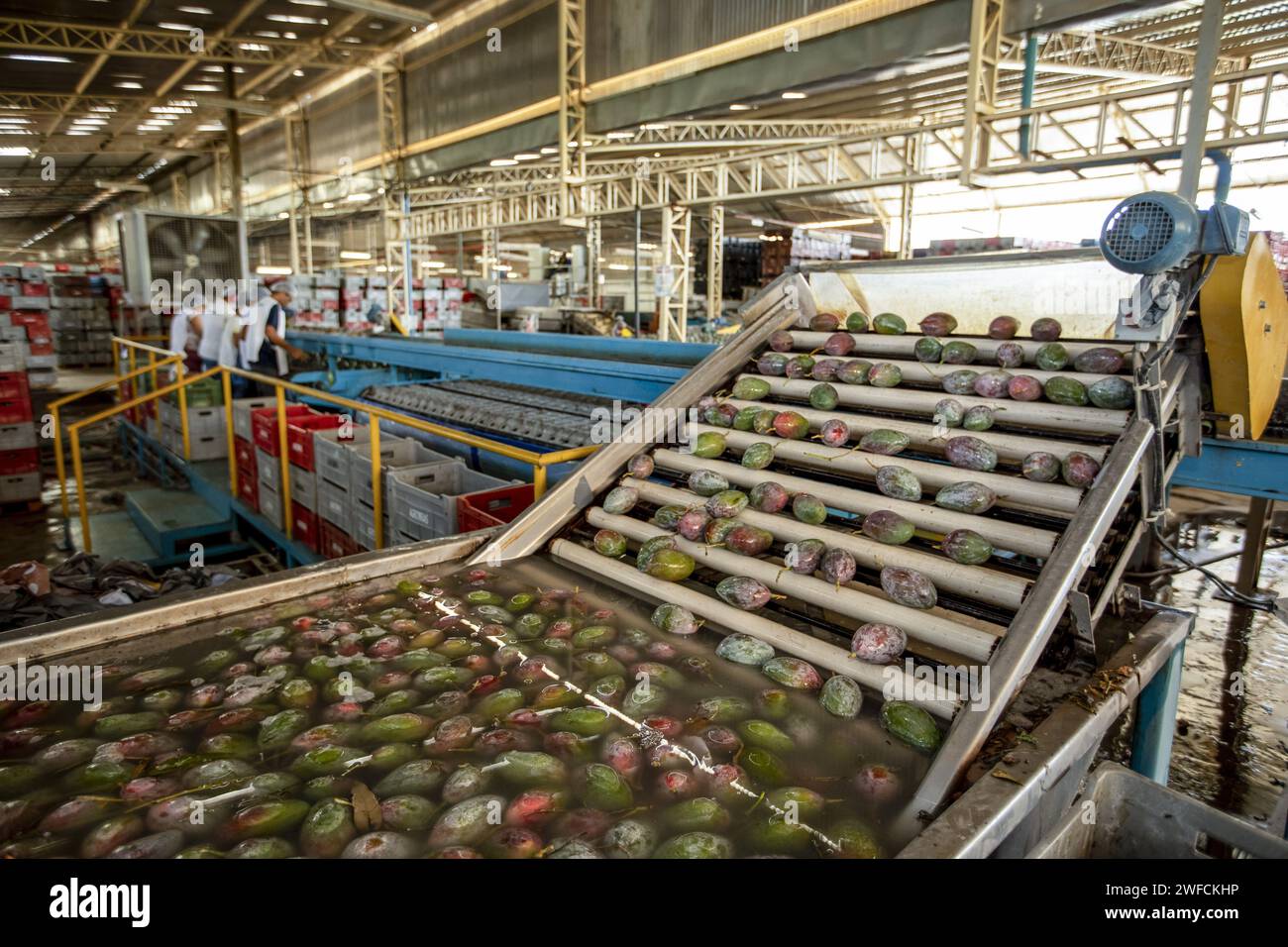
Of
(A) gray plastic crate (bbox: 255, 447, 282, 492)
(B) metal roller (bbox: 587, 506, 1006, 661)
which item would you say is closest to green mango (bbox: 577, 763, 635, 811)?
(B) metal roller (bbox: 587, 506, 1006, 661)

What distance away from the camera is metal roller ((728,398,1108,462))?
2.76 metres

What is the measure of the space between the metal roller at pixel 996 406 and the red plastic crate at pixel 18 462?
28.0 feet

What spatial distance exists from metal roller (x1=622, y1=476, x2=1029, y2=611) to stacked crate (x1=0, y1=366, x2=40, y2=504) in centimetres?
839

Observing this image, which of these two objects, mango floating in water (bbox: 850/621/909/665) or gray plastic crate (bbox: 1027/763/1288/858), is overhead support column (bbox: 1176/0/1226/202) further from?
gray plastic crate (bbox: 1027/763/1288/858)

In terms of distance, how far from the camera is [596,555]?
312cm

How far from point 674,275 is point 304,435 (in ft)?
31.6

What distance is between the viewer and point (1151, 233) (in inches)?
100

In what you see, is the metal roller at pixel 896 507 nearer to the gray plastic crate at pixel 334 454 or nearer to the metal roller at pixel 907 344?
the metal roller at pixel 907 344

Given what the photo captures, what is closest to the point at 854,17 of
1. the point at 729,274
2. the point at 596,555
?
the point at 596,555

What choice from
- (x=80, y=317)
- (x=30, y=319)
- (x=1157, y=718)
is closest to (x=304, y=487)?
(x=1157, y=718)

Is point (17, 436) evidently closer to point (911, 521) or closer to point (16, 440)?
point (16, 440)
